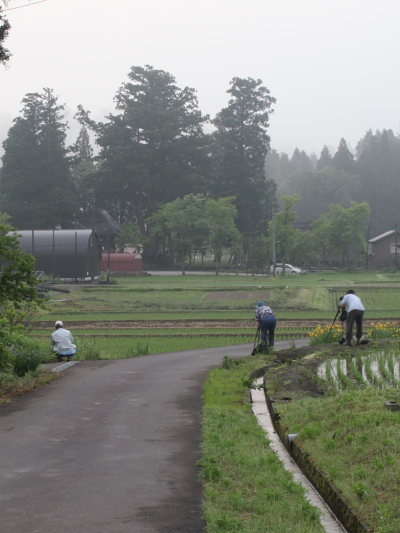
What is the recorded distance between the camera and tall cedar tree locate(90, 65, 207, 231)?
91.8 m

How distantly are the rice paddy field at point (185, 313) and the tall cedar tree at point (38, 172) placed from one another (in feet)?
108

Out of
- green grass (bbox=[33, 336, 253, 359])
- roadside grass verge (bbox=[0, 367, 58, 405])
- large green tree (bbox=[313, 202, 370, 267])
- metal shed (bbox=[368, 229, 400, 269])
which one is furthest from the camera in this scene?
metal shed (bbox=[368, 229, 400, 269])

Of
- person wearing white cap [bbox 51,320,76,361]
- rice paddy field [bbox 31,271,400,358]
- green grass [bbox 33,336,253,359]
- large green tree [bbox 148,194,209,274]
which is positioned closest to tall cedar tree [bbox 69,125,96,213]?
large green tree [bbox 148,194,209,274]

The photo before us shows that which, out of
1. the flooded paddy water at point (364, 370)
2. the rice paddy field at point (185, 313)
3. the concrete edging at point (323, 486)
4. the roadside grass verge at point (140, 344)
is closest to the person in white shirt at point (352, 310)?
the flooded paddy water at point (364, 370)

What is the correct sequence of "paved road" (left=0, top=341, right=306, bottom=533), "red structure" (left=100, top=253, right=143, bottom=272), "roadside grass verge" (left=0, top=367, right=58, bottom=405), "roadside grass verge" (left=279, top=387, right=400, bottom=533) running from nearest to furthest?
"paved road" (left=0, top=341, right=306, bottom=533), "roadside grass verge" (left=279, top=387, right=400, bottom=533), "roadside grass verge" (left=0, top=367, right=58, bottom=405), "red structure" (left=100, top=253, right=143, bottom=272)

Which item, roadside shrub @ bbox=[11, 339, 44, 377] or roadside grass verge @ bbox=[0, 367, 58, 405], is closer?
roadside grass verge @ bbox=[0, 367, 58, 405]

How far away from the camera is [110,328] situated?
3362 cm

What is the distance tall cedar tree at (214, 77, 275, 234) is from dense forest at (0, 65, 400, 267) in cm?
14

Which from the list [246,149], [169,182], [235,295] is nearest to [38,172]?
[169,182]

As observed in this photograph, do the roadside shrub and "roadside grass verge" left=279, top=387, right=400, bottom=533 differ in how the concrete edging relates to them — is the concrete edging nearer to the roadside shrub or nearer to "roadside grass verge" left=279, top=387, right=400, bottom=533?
"roadside grass verge" left=279, top=387, right=400, bottom=533

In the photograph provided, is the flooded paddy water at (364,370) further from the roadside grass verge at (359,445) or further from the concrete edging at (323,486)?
the concrete edging at (323,486)

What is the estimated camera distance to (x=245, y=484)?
7176 mm

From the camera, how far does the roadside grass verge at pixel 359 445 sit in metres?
6.11

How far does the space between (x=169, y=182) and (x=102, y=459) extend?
86.4 meters
